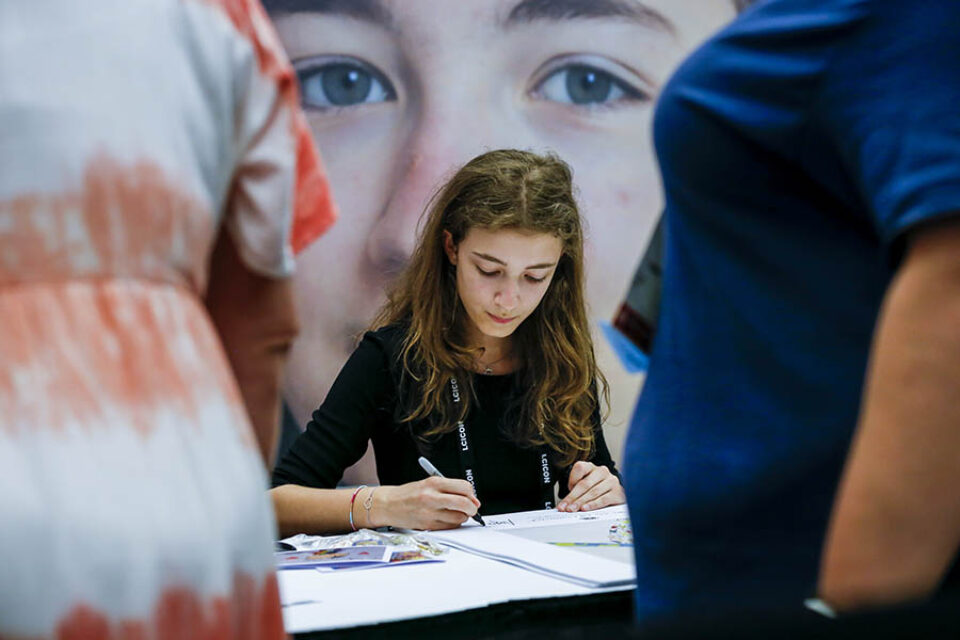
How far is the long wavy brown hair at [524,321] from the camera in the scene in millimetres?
2154

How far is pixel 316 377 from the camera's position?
3.15 meters

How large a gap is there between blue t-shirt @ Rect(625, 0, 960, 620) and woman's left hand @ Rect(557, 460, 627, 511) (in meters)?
1.33

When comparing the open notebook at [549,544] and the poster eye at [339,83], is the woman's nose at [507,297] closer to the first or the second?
the open notebook at [549,544]

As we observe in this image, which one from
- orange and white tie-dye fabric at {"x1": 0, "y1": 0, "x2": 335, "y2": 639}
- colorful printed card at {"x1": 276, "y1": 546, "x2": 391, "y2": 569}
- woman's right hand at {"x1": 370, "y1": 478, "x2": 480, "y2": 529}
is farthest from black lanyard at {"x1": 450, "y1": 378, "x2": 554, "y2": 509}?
orange and white tie-dye fabric at {"x1": 0, "y1": 0, "x2": 335, "y2": 639}

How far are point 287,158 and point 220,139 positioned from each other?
54 millimetres

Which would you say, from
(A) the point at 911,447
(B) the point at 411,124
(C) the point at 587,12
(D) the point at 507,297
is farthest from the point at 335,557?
(C) the point at 587,12

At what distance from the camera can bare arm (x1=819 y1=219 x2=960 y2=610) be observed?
1.69ft

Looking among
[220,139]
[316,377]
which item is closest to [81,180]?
[220,139]

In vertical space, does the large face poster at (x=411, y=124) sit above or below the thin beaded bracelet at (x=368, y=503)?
above

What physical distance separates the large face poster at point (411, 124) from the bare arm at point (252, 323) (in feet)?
7.45

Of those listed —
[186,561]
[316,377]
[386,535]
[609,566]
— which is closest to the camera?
[186,561]

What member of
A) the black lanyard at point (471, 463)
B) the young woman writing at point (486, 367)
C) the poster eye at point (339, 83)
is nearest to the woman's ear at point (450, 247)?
the young woman writing at point (486, 367)

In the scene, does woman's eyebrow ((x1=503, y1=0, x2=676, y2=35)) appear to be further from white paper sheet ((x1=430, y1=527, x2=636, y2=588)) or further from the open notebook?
white paper sheet ((x1=430, y1=527, x2=636, y2=588))

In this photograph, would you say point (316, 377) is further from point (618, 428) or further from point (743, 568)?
point (743, 568)
